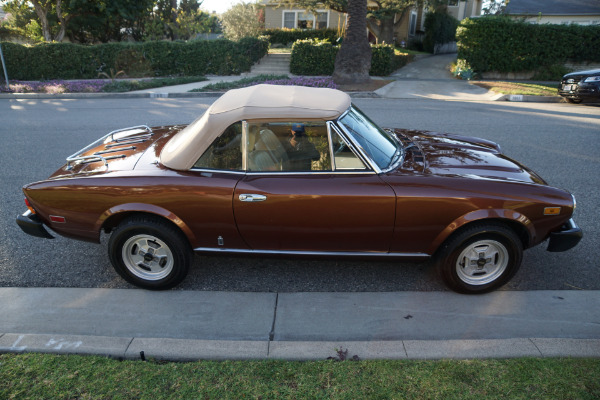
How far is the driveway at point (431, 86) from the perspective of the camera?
15078 mm

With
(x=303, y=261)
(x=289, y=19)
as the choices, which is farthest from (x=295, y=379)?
(x=289, y=19)

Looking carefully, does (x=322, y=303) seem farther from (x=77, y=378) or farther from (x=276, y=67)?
(x=276, y=67)

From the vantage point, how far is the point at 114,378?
2.63m

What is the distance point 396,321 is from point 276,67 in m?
19.9

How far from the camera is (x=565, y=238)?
347cm

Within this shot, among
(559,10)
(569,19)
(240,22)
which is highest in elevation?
(559,10)

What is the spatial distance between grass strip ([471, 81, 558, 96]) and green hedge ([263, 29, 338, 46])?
1301 centimetres

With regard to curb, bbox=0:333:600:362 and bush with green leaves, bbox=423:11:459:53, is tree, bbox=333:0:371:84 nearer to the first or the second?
curb, bbox=0:333:600:362

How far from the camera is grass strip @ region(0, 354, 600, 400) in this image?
8.21ft

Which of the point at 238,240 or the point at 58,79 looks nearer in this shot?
the point at 238,240

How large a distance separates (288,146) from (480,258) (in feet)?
5.86

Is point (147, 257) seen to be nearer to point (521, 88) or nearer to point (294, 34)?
point (521, 88)

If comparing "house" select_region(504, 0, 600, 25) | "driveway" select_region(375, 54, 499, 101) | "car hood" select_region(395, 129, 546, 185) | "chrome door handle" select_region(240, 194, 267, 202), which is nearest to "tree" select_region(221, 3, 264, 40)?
"driveway" select_region(375, 54, 499, 101)

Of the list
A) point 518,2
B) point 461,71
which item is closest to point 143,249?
point 461,71
